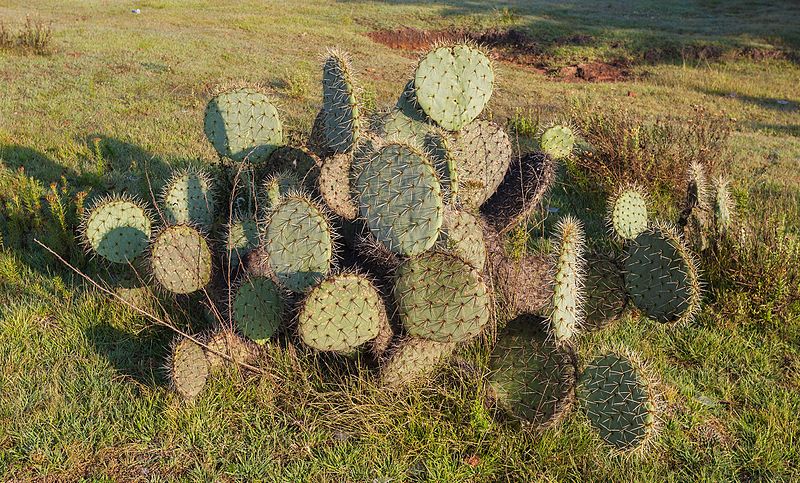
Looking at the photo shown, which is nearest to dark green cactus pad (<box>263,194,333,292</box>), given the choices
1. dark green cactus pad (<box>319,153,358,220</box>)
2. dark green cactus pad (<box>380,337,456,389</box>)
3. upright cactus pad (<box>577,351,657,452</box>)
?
dark green cactus pad (<box>319,153,358,220</box>)

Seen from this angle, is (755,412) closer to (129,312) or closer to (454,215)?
(454,215)

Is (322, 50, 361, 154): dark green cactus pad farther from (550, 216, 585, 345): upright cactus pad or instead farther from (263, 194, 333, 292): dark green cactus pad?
(550, 216, 585, 345): upright cactus pad

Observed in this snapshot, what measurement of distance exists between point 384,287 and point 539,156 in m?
1.62

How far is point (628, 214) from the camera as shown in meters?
3.85

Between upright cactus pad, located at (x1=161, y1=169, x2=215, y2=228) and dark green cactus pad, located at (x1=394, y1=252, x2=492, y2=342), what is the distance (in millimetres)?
1805

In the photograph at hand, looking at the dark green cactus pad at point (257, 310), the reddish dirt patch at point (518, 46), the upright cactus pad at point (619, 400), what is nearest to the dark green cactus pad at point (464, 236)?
the upright cactus pad at point (619, 400)

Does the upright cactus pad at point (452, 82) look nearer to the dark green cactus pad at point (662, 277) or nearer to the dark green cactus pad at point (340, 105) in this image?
the dark green cactus pad at point (340, 105)

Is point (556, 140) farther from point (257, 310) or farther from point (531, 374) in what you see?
point (257, 310)

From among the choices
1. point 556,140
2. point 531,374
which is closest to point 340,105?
point 531,374

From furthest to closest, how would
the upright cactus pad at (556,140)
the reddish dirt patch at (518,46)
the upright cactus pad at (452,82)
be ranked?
1. the reddish dirt patch at (518,46)
2. the upright cactus pad at (556,140)
3. the upright cactus pad at (452,82)

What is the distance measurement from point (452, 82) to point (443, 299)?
54.2 inches

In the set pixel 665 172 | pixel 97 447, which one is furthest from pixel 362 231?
pixel 665 172

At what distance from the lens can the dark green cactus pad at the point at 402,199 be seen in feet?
9.12

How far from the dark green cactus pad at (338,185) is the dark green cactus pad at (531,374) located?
1.20m
